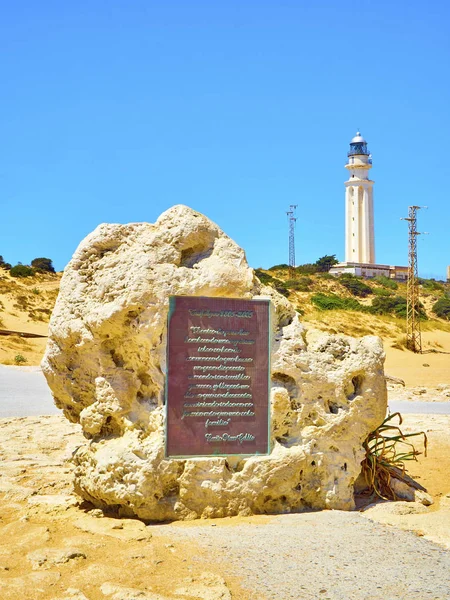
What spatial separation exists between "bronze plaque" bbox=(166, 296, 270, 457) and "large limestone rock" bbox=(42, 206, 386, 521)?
0.09 metres

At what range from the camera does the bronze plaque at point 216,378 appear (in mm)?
5836

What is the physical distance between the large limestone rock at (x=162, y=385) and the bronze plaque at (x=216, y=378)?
0.31ft

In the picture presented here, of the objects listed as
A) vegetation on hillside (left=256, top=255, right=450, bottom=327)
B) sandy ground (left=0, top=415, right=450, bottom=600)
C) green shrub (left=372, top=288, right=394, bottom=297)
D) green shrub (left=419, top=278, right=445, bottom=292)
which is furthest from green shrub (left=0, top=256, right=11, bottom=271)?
sandy ground (left=0, top=415, right=450, bottom=600)

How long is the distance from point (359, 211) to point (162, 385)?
6450cm

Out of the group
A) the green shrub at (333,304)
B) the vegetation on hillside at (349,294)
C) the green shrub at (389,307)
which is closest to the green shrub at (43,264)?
the vegetation on hillside at (349,294)

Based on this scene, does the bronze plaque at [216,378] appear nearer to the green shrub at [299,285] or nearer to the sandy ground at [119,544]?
the sandy ground at [119,544]

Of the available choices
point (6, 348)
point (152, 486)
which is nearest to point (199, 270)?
point (152, 486)

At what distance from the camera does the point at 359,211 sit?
68125mm

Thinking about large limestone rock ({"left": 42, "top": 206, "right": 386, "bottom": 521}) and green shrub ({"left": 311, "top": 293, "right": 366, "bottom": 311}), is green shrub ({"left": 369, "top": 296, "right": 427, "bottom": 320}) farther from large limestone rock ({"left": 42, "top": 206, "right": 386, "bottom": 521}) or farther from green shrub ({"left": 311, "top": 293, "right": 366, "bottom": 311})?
large limestone rock ({"left": 42, "top": 206, "right": 386, "bottom": 521})

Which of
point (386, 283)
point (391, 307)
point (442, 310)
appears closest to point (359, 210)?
point (386, 283)

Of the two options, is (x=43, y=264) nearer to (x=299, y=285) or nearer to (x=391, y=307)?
(x=299, y=285)

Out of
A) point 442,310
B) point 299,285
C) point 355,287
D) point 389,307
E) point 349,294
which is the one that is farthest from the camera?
point 355,287

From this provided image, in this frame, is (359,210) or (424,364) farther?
(359,210)

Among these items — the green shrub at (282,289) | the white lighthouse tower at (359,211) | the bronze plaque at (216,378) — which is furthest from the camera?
the white lighthouse tower at (359,211)
